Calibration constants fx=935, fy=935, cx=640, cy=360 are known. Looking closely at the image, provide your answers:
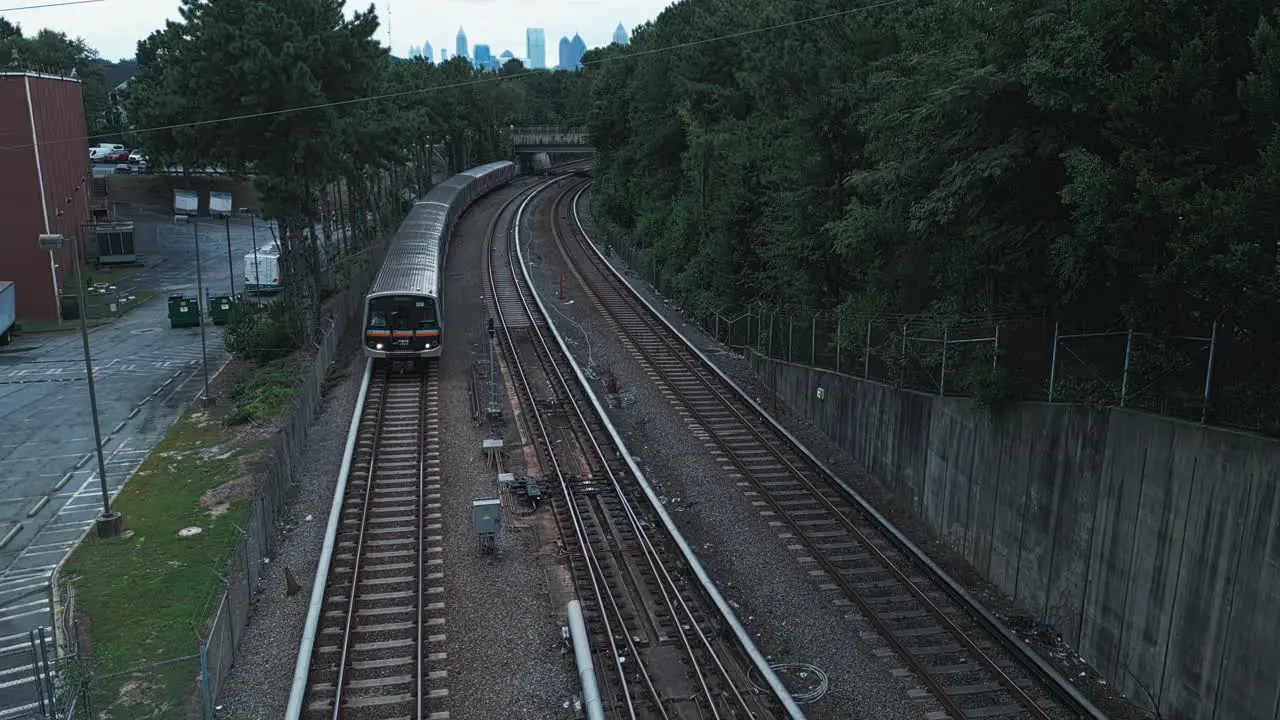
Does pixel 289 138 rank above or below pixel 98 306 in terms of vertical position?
above

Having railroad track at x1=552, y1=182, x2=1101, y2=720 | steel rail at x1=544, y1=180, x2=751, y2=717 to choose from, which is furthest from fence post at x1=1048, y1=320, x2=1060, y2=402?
steel rail at x1=544, y1=180, x2=751, y2=717

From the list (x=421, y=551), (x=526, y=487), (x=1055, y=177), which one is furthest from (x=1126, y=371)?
(x=421, y=551)

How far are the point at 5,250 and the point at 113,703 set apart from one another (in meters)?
42.4

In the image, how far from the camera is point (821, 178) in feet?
85.6

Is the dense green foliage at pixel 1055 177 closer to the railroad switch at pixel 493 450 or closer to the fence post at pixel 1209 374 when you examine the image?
the fence post at pixel 1209 374

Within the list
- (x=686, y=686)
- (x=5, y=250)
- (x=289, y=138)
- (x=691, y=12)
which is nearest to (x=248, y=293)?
(x=5, y=250)

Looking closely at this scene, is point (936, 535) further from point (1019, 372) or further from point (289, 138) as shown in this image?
point (289, 138)

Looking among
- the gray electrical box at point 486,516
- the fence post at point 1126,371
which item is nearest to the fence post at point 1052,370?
the fence post at point 1126,371

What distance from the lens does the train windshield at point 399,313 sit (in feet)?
88.6

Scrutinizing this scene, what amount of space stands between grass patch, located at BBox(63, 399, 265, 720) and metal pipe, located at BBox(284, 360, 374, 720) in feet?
5.17

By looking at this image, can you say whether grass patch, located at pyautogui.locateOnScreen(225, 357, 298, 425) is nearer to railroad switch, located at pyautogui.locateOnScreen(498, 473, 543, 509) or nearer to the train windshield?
the train windshield

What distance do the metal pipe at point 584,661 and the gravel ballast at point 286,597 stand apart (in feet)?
12.9

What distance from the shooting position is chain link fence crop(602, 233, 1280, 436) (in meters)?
11.4

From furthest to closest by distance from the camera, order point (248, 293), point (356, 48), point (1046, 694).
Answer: point (248, 293) → point (356, 48) → point (1046, 694)
